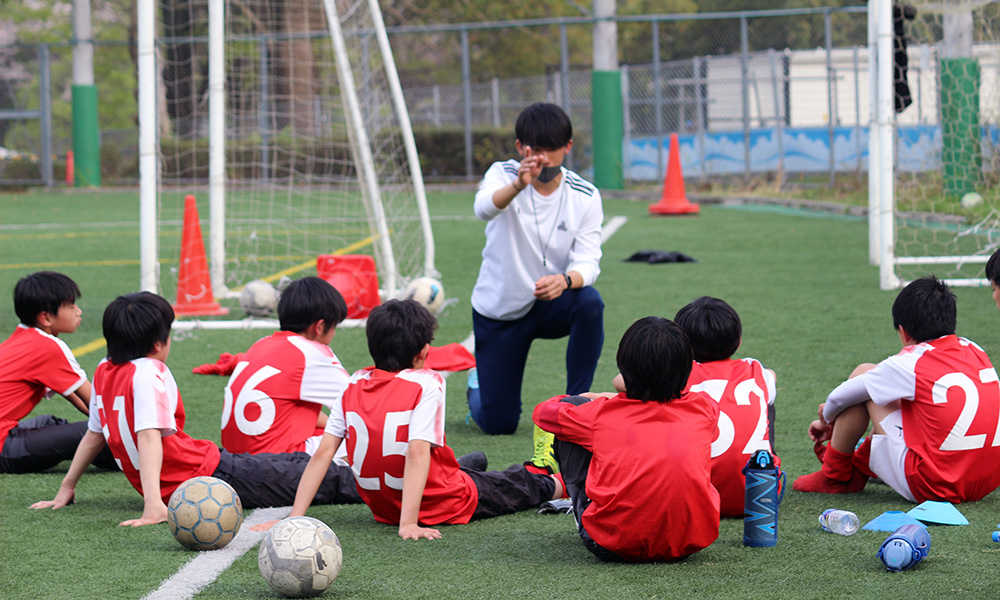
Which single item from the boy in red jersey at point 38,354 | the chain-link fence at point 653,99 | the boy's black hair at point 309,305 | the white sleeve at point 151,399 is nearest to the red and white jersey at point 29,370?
the boy in red jersey at point 38,354

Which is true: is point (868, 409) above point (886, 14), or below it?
below

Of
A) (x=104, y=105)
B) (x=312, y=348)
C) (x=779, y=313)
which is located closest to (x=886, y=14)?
(x=779, y=313)

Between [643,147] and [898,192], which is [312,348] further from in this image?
[643,147]

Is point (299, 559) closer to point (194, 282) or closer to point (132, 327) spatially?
point (132, 327)

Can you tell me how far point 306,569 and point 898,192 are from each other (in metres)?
10.2

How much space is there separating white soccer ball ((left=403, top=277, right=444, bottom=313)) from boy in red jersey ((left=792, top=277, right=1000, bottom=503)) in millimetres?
4535

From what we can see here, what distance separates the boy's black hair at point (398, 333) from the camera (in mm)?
3646

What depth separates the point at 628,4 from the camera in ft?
134

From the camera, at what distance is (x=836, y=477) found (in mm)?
4078

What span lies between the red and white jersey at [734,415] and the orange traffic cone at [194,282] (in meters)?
5.71

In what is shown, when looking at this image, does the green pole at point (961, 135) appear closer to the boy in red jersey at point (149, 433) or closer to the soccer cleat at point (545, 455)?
the soccer cleat at point (545, 455)

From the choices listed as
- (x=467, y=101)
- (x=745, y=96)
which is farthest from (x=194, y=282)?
(x=467, y=101)

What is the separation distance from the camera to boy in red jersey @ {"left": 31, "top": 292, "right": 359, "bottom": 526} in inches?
150

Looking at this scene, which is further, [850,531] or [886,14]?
[886,14]
